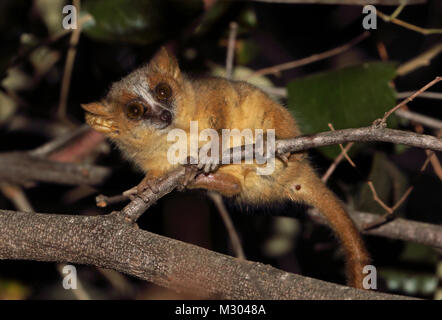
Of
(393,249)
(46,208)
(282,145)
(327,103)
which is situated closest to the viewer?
(282,145)

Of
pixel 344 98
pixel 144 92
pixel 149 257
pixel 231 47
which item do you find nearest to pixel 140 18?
pixel 144 92

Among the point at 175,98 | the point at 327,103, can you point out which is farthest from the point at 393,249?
the point at 175,98

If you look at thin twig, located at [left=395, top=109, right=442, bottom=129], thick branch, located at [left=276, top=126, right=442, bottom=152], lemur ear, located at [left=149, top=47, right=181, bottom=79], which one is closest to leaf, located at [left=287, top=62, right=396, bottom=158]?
thin twig, located at [left=395, top=109, right=442, bottom=129]

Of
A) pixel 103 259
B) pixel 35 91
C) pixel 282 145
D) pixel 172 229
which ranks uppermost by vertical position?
pixel 35 91

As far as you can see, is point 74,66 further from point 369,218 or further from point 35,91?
point 369,218

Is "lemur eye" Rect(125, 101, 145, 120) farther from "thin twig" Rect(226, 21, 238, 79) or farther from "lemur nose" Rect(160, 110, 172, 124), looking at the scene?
"thin twig" Rect(226, 21, 238, 79)
